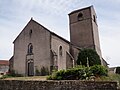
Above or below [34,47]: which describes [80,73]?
below

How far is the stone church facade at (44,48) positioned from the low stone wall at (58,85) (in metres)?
11.3

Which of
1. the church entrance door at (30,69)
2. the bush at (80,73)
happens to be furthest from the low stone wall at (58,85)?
the church entrance door at (30,69)

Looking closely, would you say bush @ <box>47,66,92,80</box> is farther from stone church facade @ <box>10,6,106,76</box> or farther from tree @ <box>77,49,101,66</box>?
tree @ <box>77,49,101,66</box>

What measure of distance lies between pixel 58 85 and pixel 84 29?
26039mm

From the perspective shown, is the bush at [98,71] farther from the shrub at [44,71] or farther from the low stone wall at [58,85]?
the shrub at [44,71]

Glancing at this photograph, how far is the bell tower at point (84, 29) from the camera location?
35.4 m

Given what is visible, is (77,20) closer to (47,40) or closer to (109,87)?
(47,40)

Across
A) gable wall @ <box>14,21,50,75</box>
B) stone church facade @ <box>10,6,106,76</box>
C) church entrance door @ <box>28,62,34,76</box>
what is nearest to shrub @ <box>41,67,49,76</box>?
stone church facade @ <box>10,6,106,76</box>

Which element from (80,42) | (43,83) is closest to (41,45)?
(80,42)

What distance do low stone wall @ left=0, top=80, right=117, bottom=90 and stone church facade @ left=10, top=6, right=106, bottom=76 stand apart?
11313mm

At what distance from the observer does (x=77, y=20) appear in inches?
1499

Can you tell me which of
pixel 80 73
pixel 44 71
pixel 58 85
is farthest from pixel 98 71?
pixel 44 71

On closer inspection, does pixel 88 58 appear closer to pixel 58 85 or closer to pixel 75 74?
pixel 75 74

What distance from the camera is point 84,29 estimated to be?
36.5 meters
